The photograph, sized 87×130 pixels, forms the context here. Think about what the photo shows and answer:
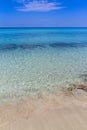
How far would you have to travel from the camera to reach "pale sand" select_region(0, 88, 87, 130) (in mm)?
3111

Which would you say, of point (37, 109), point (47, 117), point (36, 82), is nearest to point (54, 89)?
point (36, 82)

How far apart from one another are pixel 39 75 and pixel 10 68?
1400 mm

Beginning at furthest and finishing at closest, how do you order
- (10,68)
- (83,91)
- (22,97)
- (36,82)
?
(10,68) → (36,82) → (83,91) → (22,97)

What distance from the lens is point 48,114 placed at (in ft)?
11.6

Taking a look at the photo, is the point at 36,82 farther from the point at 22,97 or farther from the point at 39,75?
the point at 22,97

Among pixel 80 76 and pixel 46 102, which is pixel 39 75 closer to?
pixel 80 76

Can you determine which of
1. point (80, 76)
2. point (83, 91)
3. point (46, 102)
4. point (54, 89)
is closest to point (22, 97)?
point (46, 102)

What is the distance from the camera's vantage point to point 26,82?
17.5 ft

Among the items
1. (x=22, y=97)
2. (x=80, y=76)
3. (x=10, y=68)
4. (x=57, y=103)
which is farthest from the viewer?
(x=10, y=68)

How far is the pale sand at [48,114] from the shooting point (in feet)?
10.2

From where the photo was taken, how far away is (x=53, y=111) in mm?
3654

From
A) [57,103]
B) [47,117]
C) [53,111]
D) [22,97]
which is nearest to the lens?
[47,117]

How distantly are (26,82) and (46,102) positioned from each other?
1.41 m

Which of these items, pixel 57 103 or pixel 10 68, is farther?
pixel 10 68
